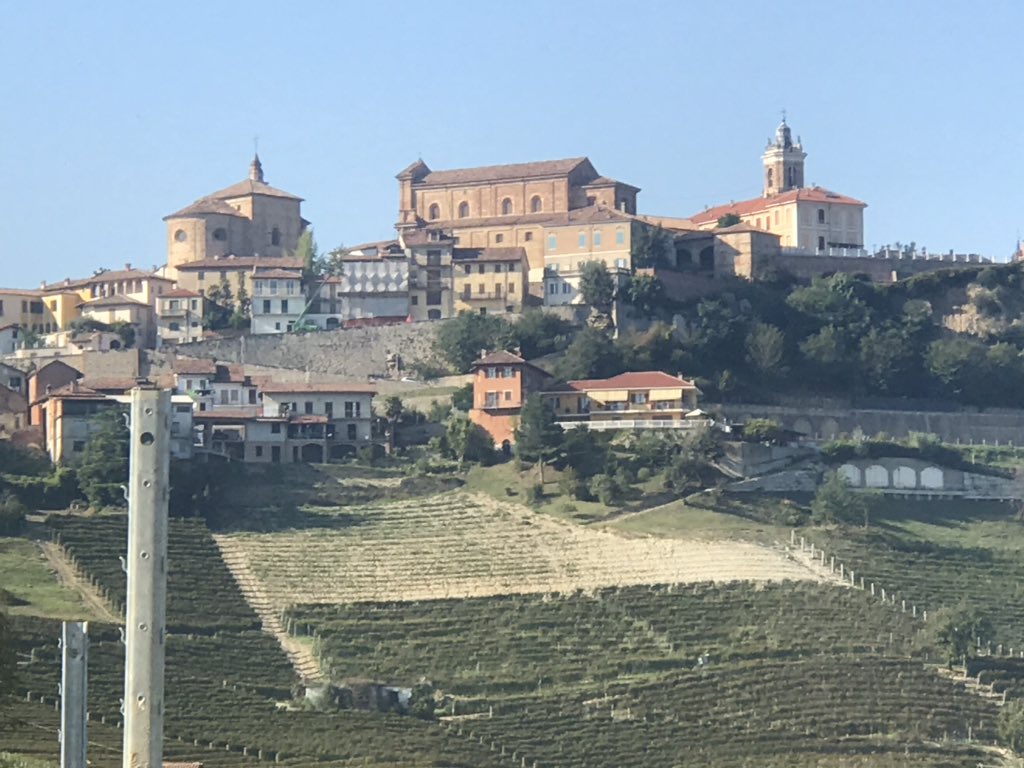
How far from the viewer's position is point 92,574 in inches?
2479

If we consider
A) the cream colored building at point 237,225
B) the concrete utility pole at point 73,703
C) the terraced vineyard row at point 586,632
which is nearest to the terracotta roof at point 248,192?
the cream colored building at point 237,225

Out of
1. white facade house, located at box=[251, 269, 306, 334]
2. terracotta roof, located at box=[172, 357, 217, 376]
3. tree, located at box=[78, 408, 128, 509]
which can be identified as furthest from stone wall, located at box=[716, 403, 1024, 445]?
tree, located at box=[78, 408, 128, 509]

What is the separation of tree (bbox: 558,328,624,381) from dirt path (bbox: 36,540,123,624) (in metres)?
20.6

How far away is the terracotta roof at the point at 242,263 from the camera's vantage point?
91062mm

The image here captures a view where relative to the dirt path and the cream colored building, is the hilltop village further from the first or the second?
the dirt path

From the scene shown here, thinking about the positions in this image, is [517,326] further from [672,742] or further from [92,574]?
[672,742]

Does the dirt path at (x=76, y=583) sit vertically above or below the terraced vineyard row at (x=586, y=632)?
above

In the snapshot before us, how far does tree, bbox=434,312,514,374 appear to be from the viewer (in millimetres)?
82188

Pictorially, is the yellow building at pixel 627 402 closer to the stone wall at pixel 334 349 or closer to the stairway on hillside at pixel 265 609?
the stone wall at pixel 334 349

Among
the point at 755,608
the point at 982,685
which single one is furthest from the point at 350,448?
the point at 982,685

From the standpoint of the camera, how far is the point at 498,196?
316 ft

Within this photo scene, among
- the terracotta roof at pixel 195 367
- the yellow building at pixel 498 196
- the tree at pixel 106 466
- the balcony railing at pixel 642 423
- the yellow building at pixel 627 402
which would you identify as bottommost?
the tree at pixel 106 466

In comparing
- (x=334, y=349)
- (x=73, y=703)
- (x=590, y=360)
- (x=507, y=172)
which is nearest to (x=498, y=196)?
(x=507, y=172)

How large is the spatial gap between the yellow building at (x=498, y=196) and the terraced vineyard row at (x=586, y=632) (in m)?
31.6
